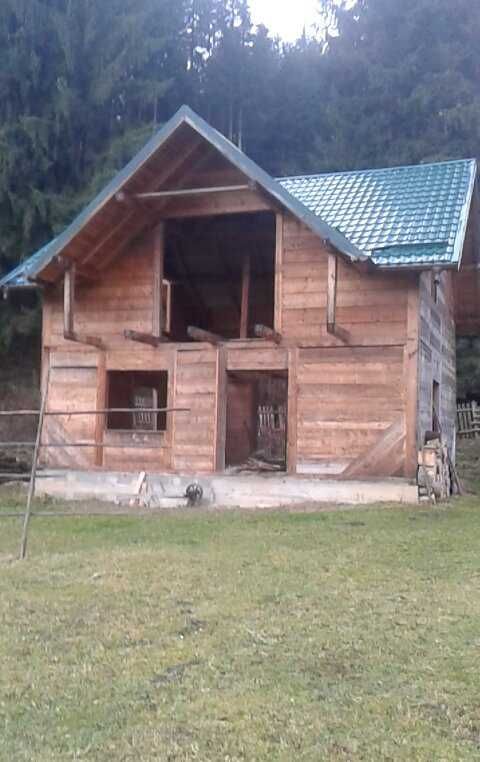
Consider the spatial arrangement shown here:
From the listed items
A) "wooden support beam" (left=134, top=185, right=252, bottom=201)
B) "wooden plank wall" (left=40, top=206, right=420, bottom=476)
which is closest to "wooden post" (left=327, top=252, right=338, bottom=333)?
"wooden plank wall" (left=40, top=206, right=420, bottom=476)

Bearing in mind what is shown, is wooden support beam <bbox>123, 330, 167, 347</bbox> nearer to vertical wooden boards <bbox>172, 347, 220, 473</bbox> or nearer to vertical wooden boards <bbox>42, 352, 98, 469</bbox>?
vertical wooden boards <bbox>172, 347, 220, 473</bbox>

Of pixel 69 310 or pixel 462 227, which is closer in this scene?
pixel 462 227

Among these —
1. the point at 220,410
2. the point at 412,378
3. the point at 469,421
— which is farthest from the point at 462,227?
the point at 469,421

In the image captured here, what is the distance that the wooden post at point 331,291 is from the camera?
11859mm

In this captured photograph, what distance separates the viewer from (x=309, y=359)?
1284cm

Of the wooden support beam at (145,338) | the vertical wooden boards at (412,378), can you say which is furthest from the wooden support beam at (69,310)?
the vertical wooden boards at (412,378)

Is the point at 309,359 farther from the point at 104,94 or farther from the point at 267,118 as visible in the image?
the point at 267,118

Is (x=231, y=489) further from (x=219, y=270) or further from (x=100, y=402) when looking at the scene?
(x=219, y=270)

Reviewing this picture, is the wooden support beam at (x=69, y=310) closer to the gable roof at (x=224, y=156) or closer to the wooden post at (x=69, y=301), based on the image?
the wooden post at (x=69, y=301)

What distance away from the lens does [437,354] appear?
15047mm

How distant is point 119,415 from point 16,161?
438 inches

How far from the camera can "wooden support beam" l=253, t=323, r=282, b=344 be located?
12255 millimetres

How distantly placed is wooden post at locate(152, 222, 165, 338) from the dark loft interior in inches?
44.1

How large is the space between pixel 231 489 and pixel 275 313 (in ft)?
9.74
